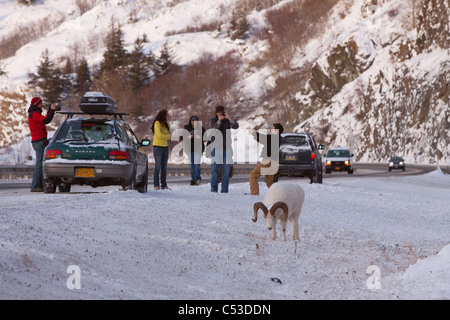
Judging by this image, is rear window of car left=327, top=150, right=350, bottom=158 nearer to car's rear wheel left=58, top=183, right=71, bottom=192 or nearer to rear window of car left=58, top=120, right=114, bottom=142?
car's rear wheel left=58, top=183, right=71, bottom=192

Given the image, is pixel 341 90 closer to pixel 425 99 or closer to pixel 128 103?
pixel 425 99

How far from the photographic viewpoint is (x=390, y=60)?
75875 mm

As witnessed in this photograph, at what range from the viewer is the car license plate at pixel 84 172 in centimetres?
1379

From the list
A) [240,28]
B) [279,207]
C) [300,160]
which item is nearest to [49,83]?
[240,28]

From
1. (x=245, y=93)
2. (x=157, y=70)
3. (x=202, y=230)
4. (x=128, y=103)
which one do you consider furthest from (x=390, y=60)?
(x=202, y=230)

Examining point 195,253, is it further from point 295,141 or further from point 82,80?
point 82,80

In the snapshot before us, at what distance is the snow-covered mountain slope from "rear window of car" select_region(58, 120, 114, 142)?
159ft

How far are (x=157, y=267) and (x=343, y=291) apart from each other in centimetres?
241

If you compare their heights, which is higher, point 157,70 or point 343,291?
point 157,70

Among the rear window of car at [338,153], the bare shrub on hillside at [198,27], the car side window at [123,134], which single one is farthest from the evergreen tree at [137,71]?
the car side window at [123,134]

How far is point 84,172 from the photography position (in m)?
13.8

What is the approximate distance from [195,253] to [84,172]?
203 inches

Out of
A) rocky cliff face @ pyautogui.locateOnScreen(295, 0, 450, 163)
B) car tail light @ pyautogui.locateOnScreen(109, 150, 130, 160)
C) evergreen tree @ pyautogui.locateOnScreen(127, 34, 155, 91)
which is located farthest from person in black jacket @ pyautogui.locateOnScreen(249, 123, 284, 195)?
evergreen tree @ pyautogui.locateOnScreen(127, 34, 155, 91)

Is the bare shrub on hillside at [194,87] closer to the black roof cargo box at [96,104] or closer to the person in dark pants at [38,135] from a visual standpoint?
the black roof cargo box at [96,104]
